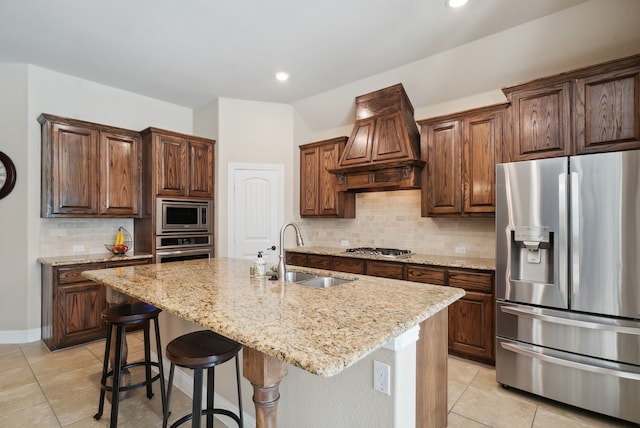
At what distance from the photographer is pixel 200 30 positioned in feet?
9.64

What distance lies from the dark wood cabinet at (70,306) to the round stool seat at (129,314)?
1.53 m

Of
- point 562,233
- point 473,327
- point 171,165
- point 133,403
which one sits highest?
point 171,165

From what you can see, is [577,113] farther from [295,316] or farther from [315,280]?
[295,316]

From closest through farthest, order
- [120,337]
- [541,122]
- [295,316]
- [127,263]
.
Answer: [295,316]
[120,337]
[541,122]
[127,263]

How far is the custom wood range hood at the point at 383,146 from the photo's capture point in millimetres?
3645

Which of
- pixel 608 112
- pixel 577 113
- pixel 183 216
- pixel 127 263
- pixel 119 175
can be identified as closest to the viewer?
pixel 608 112

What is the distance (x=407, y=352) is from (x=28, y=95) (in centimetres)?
465

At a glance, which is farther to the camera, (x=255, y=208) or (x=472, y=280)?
(x=255, y=208)

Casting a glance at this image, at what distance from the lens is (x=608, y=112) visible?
7.61 ft

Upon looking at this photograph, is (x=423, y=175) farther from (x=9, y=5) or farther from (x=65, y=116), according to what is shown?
(x=65, y=116)

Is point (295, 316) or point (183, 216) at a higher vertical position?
point (183, 216)

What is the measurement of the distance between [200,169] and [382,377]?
3.88m

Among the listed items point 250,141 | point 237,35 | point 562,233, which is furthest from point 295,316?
point 250,141

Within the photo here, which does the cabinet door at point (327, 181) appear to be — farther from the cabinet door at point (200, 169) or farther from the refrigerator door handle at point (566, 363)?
the refrigerator door handle at point (566, 363)
